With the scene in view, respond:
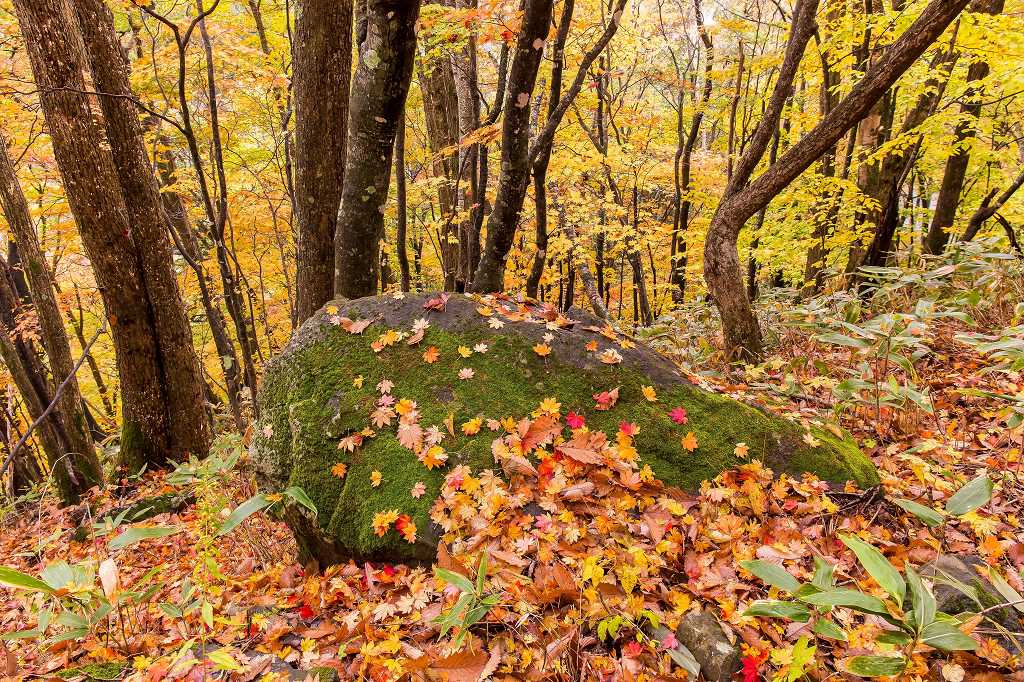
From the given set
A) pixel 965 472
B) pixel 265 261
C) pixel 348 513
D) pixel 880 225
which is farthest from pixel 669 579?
pixel 265 261

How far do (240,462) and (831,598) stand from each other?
4402mm

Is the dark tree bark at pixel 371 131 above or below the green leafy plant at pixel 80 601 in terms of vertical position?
above

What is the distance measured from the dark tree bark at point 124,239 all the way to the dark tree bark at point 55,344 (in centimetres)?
66

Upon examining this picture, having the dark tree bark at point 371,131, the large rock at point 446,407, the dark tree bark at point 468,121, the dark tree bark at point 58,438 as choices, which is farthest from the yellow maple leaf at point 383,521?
the dark tree bark at point 58,438

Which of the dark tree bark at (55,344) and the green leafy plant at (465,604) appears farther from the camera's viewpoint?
the dark tree bark at (55,344)

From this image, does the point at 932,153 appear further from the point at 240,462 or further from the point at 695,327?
the point at 240,462

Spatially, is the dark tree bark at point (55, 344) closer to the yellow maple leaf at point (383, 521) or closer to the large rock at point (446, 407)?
the large rock at point (446, 407)

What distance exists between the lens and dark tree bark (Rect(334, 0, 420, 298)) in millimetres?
3836

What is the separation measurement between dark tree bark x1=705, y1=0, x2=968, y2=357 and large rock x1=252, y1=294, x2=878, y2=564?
1.99 meters

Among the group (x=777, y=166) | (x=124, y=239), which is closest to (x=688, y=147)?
(x=777, y=166)

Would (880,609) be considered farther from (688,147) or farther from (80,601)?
(688,147)

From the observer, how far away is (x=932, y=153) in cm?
784

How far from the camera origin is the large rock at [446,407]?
2770 mm

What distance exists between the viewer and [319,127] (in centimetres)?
460
